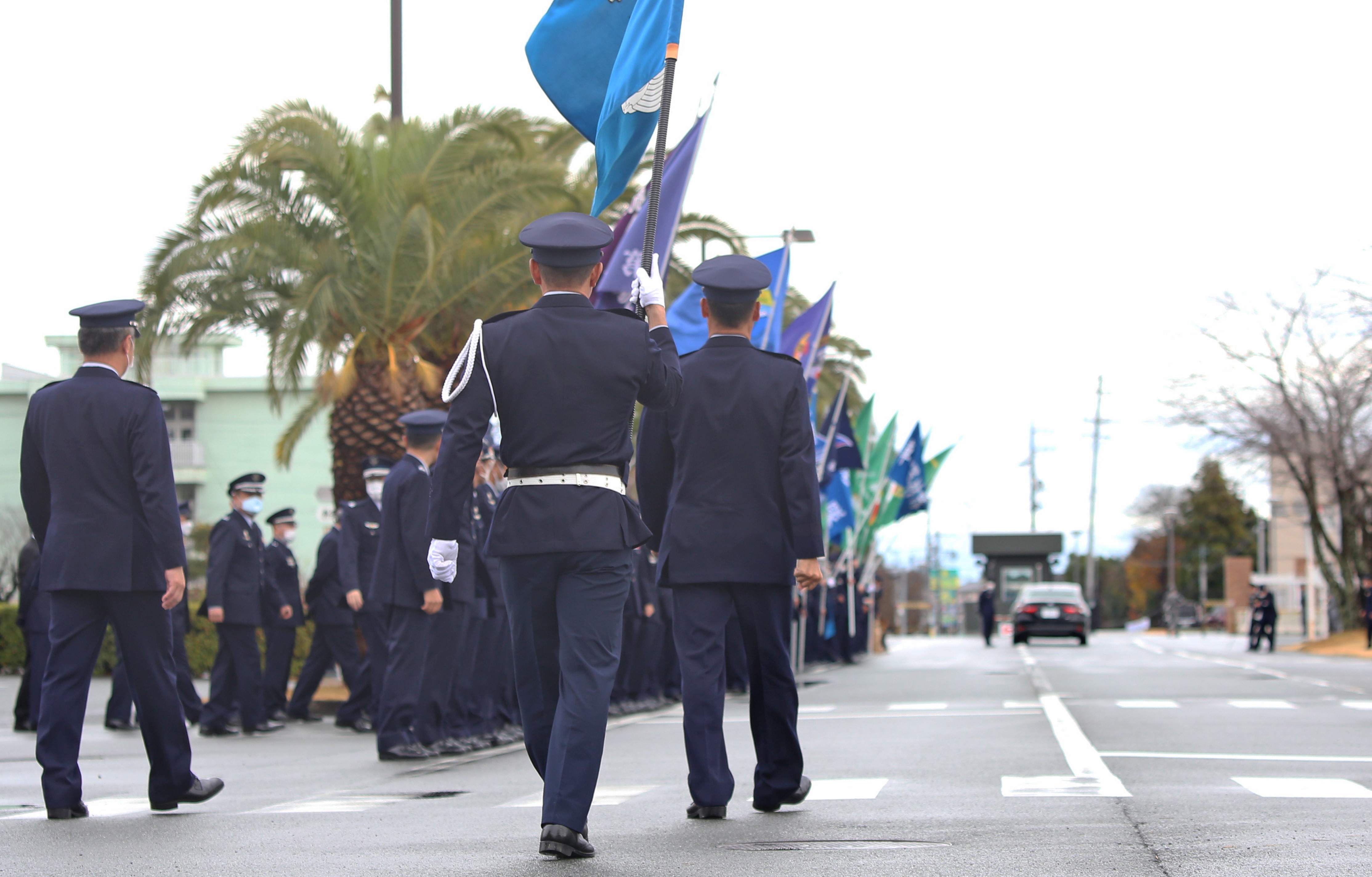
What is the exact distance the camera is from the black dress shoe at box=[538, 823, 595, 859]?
5.36m

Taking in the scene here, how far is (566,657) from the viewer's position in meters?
A: 5.74

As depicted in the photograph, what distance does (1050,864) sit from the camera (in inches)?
200

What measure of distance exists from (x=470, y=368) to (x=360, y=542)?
26.8 ft

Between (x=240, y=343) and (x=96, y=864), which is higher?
(x=240, y=343)

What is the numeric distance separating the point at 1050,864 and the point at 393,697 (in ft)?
20.6

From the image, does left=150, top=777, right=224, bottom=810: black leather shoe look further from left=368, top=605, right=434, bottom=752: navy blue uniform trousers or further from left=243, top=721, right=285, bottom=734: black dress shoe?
left=243, top=721, right=285, bottom=734: black dress shoe

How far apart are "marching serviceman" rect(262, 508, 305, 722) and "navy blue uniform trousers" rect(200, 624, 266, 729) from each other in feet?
1.61

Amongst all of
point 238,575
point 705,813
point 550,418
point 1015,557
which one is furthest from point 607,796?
point 1015,557

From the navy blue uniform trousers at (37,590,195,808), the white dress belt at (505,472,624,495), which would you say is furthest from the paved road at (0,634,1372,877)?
the white dress belt at (505,472,624,495)

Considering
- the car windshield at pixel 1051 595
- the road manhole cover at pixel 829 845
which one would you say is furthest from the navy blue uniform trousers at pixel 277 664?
the car windshield at pixel 1051 595

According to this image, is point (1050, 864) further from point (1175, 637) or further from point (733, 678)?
point (1175, 637)

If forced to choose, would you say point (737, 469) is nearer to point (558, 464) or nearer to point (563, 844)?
point (558, 464)

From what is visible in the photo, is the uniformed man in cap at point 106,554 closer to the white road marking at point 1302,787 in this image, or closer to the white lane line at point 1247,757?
the white road marking at point 1302,787

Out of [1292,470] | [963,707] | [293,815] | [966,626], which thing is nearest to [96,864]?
[293,815]
